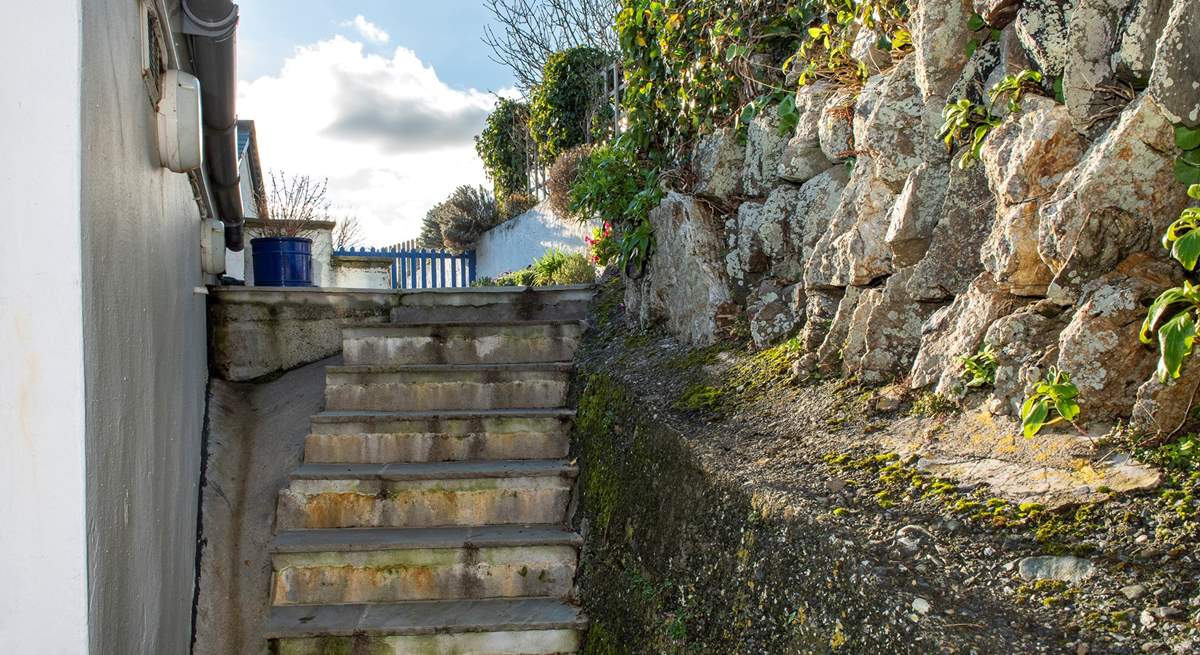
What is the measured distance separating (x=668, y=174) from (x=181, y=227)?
2.31 m

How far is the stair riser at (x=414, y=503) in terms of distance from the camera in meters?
3.58

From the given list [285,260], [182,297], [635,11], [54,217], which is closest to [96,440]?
[54,217]

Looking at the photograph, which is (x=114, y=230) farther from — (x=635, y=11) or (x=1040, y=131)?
(x=635, y=11)

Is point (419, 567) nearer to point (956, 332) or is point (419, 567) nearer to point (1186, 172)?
point (956, 332)

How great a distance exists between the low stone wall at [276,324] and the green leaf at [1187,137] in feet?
13.7

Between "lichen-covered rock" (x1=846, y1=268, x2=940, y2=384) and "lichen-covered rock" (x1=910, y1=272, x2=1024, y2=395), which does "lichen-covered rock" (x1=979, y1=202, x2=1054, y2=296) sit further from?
"lichen-covered rock" (x1=846, y1=268, x2=940, y2=384)

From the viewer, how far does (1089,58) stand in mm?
2111

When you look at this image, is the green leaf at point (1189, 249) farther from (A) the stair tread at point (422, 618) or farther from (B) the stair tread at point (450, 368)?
(B) the stair tread at point (450, 368)

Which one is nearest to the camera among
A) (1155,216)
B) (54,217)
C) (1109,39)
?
(54,217)

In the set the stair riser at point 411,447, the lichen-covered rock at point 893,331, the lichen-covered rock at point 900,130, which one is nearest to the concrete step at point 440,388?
the stair riser at point 411,447

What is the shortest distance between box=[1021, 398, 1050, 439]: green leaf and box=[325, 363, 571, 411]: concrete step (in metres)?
2.67

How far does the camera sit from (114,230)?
1667 mm

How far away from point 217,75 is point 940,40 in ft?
9.06

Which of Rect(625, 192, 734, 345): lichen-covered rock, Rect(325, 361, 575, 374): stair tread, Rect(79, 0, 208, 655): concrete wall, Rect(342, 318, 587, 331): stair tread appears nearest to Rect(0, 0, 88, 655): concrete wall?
Rect(79, 0, 208, 655): concrete wall
